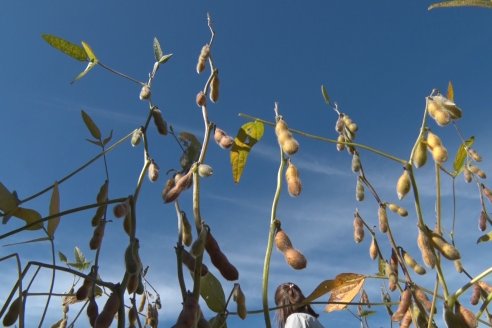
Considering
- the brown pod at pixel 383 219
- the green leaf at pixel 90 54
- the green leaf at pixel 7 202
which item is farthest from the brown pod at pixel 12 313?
the brown pod at pixel 383 219

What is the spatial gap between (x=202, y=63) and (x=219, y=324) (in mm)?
657

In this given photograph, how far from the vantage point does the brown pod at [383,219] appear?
5.02 feet

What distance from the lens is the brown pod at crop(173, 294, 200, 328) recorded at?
2.52ft

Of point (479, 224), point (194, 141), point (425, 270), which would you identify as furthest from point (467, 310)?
point (479, 224)

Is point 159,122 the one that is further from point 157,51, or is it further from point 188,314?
point 188,314

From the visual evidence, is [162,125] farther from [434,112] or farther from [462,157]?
[462,157]

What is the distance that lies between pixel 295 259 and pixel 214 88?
0.53 metres

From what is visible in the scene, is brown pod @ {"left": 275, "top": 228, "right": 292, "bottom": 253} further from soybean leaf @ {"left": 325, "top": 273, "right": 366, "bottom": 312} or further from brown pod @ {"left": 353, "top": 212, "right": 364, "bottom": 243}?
brown pod @ {"left": 353, "top": 212, "right": 364, "bottom": 243}

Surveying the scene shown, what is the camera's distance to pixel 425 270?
152 centimetres

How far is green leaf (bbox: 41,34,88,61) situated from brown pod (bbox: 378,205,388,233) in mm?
998

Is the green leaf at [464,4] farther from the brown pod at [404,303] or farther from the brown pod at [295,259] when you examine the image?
the brown pod at [404,303]

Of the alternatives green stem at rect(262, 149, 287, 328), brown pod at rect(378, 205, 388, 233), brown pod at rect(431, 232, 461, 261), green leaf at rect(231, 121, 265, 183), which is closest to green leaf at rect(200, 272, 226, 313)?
green stem at rect(262, 149, 287, 328)

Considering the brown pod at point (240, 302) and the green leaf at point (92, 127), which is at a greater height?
the green leaf at point (92, 127)

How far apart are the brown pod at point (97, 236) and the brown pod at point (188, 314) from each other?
0.37 m
